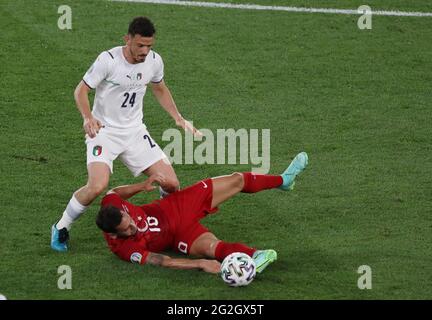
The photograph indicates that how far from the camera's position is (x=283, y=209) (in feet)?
38.8

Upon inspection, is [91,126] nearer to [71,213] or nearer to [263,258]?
[71,213]

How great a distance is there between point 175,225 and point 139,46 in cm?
170

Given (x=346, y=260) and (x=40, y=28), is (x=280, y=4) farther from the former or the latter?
(x=346, y=260)

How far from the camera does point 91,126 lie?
416 inches

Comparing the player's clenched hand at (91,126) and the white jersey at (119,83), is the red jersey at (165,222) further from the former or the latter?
the white jersey at (119,83)

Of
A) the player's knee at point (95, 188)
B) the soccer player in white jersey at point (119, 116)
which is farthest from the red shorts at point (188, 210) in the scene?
the player's knee at point (95, 188)

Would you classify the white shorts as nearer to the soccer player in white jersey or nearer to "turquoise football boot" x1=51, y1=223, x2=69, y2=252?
the soccer player in white jersey

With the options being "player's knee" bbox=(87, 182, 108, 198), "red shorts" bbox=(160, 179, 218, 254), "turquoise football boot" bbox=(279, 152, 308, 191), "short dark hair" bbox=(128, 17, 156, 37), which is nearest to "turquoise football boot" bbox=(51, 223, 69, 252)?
"player's knee" bbox=(87, 182, 108, 198)

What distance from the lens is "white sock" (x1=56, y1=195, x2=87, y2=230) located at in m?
10.8

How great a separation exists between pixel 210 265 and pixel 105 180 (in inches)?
53.9

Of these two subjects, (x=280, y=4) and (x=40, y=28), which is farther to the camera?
(x=280, y=4)

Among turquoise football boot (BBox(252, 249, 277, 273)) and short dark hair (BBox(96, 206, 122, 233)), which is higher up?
short dark hair (BBox(96, 206, 122, 233))
